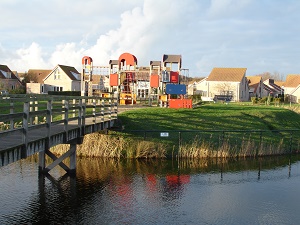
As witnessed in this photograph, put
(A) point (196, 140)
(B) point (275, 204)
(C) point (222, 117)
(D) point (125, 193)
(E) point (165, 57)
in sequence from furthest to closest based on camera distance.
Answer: (E) point (165, 57), (C) point (222, 117), (A) point (196, 140), (D) point (125, 193), (B) point (275, 204)

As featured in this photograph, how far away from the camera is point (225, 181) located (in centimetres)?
2166

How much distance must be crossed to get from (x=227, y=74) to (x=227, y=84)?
351cm

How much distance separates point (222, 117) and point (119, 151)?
10336 millimetres

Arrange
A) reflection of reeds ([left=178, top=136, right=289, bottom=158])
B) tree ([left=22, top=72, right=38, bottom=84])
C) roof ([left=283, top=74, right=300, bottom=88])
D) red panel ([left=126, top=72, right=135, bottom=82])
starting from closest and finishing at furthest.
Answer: reflection of reeds ([left=178, top=136, right=289, bottom=158])
red panel ([left=126, top=72, right=135, bottom=82])
tree ([left=22, top=72, right=38, bottom=84])
roof ([left=283, top=74, right=300, bottom=88])

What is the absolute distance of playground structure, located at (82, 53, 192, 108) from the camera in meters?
34.7

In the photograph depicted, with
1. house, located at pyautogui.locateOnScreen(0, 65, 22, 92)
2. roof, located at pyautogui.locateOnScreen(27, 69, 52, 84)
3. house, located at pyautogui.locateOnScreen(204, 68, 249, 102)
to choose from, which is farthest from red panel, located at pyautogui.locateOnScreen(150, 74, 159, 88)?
roof, located at pyautogui.locateOnScreen(27, 69, 52, 84)

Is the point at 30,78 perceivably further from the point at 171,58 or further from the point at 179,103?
the point at 179,103

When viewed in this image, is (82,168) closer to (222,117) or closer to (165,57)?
(222,117)

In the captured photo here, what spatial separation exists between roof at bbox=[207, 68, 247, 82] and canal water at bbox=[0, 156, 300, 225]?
58080 mm

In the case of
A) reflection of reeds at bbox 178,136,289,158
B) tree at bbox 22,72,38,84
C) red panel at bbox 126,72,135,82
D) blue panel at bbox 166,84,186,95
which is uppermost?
tree at bbox 22,72,38,84

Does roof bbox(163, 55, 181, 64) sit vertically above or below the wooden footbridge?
above

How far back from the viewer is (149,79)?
40.5 metres

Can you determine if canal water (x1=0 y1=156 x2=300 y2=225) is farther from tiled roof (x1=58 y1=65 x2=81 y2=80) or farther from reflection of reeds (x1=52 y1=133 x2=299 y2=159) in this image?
tiled roof (x1=58 y1=65 x2=81 y2=80)

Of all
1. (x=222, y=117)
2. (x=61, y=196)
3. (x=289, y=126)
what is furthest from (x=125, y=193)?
(x=289, y=126)
